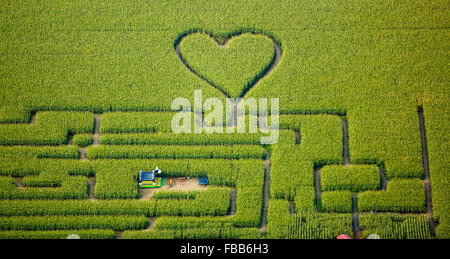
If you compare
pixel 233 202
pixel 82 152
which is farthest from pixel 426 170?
pixel 82 152

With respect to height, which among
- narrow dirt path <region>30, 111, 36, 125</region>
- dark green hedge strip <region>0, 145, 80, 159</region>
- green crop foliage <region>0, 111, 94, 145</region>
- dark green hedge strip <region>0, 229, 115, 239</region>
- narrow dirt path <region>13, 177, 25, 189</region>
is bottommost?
dark green hedge strip <region>0, 229, 115, 239</region>

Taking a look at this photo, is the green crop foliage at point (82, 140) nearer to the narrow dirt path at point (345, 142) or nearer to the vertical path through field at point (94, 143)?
the vertical path through field at point (94, 143)

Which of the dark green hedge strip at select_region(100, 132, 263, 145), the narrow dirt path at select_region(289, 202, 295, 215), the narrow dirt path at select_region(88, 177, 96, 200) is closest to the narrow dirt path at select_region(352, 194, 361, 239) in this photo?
the narrow dirt path at select_region(289, 202, 295, 215)

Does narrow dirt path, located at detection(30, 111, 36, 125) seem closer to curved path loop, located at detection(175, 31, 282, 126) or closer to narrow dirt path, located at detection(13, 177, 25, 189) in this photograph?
narrow dirt path, located at detection(13, 177, 25, 189)

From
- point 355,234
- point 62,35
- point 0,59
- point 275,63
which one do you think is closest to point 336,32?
point 275,63

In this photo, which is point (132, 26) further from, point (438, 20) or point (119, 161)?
point (438, 20)
